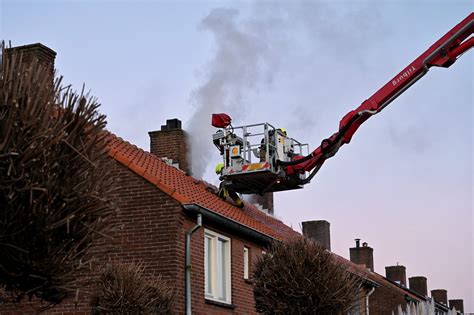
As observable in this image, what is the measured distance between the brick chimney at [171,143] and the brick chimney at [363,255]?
73.5ft

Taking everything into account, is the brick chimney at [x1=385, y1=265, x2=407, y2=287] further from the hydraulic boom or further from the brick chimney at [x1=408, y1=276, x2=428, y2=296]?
the hydraulic boom

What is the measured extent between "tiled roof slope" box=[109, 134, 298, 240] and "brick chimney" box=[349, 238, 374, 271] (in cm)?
2172

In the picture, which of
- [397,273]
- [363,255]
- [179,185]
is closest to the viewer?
[179,185]

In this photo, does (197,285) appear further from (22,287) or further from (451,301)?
(451,301)

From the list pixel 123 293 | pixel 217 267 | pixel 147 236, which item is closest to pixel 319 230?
pixel 217 267

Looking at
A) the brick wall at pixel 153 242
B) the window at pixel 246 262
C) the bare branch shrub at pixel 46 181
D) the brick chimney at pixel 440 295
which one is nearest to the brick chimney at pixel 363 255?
the brick chimney at pixel 440 295

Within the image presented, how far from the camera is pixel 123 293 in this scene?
1589 cm

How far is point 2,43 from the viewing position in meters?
8.94

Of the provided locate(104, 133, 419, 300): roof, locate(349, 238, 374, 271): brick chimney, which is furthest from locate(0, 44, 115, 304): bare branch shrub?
locate(349, 238, 374, 271): brick chimney

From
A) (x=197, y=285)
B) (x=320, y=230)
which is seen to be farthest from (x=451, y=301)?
(x=197, y=285)

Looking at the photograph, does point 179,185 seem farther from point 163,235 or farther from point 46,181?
point 46,181

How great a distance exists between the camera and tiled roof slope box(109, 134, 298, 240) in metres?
19.7

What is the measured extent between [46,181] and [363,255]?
1574 inches

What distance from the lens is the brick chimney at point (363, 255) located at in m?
46.7
